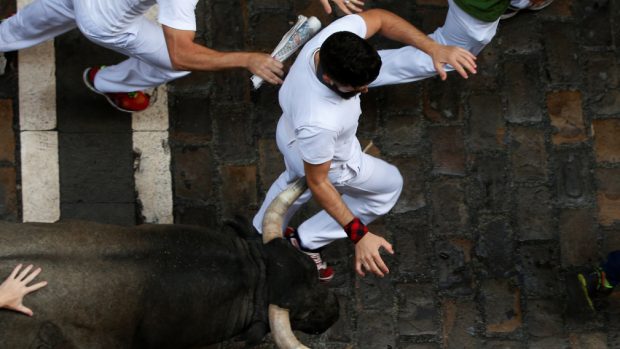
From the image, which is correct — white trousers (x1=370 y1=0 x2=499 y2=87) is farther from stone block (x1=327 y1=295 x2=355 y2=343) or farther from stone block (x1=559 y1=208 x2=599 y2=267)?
stone block (x1=327 y1=295 x2=355 y2=343)

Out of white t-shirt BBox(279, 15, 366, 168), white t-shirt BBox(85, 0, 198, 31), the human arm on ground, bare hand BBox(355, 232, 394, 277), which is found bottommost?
bare hand BBox(355, 232, 394, 277)

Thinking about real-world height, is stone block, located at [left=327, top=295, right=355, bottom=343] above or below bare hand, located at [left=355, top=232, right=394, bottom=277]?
below

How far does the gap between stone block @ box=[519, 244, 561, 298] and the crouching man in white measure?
58.5 inches

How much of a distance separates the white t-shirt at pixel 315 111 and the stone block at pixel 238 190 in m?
1.81

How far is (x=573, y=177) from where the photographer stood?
7578 millimetres

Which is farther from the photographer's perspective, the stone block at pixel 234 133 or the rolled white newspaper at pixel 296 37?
the stone block at pixel 234 133

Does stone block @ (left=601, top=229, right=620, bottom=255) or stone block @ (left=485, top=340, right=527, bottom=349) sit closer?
stone block @ (left=485, top=340, right=527, bottom=349)

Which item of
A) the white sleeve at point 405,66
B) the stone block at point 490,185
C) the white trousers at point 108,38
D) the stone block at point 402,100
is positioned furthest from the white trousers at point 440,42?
the white trousers at point 108,38

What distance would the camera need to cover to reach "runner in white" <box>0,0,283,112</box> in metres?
5.71

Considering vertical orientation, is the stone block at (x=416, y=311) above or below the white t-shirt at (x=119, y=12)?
below

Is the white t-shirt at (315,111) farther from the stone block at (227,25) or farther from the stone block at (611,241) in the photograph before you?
the stone block at (611,241)

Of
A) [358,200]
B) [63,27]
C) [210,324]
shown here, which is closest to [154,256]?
[210,324]

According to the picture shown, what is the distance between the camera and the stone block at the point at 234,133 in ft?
24.5

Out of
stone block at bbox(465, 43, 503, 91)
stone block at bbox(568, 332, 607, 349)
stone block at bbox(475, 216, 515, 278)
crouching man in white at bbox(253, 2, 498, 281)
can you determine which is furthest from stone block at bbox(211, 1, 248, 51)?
stone block at bbox(568, 332, 607, 349)
